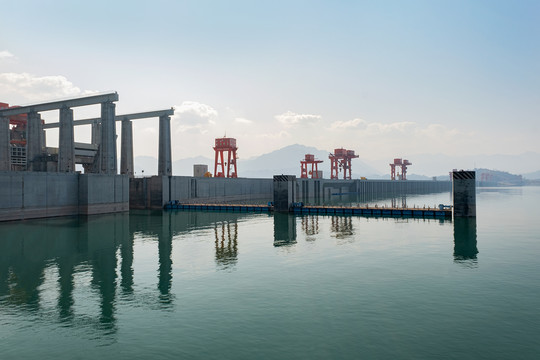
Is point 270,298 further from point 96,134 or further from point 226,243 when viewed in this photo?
point 96,134

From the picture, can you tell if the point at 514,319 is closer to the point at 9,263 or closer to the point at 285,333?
the point at 285,333

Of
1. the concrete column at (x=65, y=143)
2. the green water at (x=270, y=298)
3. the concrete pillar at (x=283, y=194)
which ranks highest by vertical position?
the concrete column at (x=65, y=143)

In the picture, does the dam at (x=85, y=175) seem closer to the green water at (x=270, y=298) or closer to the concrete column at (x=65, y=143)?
the concrete column at (x=65, y=143)

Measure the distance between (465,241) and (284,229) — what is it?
2003 centimetres

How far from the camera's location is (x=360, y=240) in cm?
3747

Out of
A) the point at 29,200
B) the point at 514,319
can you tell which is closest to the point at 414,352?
the point at 514,319

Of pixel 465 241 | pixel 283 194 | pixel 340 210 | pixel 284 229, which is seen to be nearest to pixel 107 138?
pixel 283 194

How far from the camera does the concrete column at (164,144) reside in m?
80.8

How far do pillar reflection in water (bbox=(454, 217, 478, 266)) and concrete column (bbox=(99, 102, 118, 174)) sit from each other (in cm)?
5483

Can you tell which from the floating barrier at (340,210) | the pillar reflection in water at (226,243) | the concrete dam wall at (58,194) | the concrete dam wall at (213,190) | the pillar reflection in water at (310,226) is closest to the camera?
the pillar reflection in water at (226,243)

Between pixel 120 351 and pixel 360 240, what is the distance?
28.0 m

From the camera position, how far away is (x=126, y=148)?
276 feet

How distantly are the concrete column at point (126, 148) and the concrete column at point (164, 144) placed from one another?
8.20 m

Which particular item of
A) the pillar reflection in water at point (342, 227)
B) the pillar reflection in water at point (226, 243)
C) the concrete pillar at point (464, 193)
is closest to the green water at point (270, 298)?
the pillar reflection in water at point (226, 243)
